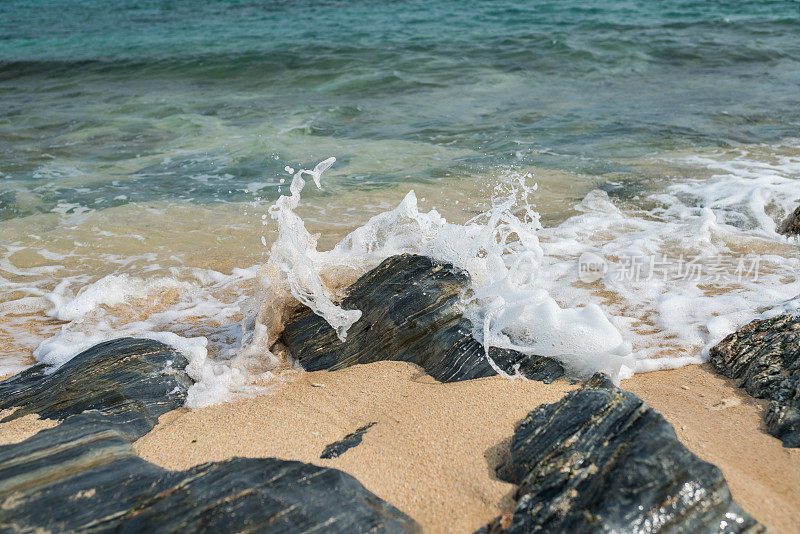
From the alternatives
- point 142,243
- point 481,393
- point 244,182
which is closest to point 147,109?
point 244,182

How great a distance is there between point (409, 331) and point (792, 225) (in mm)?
3623

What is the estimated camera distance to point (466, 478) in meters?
2.31

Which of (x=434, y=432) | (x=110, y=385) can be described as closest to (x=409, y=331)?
(x=434, y=432)

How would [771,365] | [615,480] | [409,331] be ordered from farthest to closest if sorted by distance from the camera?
[409,331], [771,365], [615,480]

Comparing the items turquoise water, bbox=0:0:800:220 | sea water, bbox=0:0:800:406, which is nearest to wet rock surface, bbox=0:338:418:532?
sea water, bbox=0:0:800:406

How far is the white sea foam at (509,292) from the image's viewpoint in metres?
3.27

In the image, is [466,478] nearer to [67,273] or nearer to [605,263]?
[605,263]

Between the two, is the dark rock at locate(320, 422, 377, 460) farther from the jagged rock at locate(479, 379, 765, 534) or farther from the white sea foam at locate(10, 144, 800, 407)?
the white sea foam at locate(10, 144, 800, 407)

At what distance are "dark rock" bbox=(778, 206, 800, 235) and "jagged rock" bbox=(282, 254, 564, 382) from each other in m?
3.19

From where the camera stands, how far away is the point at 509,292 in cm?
343

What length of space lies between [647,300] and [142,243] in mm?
4217

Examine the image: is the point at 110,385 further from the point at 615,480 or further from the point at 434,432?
the point at 615,480

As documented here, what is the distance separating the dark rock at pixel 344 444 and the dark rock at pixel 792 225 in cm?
414

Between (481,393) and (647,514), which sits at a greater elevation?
(647,514)
